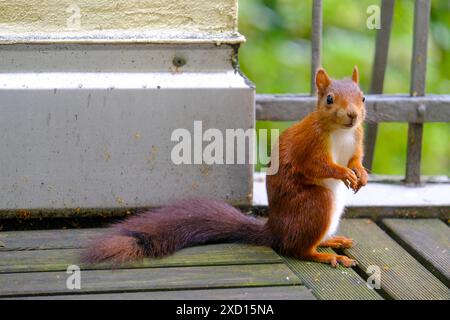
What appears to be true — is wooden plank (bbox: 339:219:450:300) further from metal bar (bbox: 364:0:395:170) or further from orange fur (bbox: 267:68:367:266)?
metal bar (bbox: 364:0:395:170)

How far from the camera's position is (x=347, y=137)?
2.52 m

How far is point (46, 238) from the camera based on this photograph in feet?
8.82

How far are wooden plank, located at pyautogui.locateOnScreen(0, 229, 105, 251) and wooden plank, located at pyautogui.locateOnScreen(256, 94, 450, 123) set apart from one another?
755 millimetres

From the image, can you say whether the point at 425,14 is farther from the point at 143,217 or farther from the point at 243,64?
the point at 143,217

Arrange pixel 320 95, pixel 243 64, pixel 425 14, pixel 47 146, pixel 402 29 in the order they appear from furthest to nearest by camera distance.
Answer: pixel 402 29 → pixel 243 64 → pixel 425 14 → pixel 47 146 → pixel 320 95

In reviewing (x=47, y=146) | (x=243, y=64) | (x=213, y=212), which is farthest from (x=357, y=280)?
(x=243, y=64)

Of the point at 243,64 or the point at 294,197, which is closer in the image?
the point at 294,197

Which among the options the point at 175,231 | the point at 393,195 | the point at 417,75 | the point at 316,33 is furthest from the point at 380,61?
the point at 175,231

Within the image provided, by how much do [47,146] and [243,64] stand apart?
1.20m

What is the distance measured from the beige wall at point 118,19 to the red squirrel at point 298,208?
1.55ft

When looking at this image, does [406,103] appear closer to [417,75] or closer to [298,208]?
[417,75]

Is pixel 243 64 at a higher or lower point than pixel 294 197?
higher

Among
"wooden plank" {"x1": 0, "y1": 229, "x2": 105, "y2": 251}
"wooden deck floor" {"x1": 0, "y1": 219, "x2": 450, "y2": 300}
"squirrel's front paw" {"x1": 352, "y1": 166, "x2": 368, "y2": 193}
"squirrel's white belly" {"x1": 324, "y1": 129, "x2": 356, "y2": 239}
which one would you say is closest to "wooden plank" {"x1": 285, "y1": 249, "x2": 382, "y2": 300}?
"wooden deck floor" {"x1": 0, "y1": 219, "x2": 450, "y2": 300}
